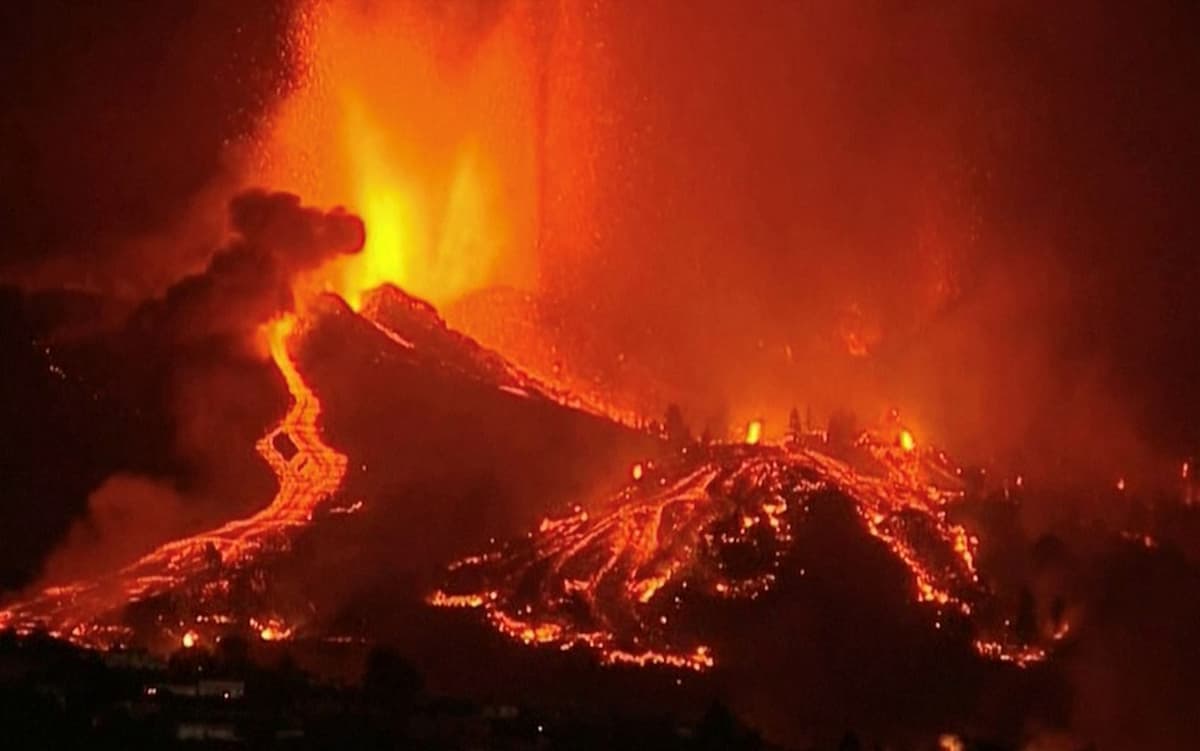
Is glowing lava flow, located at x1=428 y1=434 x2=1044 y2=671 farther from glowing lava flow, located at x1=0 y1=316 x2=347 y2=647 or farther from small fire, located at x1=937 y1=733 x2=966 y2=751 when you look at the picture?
small fire, located at x1=937 y1=733 x2=966 y2=751

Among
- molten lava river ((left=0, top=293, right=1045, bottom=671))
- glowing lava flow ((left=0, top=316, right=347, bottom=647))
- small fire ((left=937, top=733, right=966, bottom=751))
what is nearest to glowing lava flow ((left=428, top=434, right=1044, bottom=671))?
molten lava river ((left=0, top=293, right=1045, bottom=671))

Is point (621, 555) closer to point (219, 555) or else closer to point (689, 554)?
point (689, 554)

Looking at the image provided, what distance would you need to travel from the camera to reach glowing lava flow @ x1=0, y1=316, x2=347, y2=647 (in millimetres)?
57031

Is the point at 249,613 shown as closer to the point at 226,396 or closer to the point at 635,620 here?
the point at 635,620

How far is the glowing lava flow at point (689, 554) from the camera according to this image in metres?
64.5

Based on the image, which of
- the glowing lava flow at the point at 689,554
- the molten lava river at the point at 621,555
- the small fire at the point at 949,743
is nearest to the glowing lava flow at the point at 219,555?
the molten lava river at the point at 621,555

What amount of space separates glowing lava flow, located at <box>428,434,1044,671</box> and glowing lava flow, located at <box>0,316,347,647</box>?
12.5 feet

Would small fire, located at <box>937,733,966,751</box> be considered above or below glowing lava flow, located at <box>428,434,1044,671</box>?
below

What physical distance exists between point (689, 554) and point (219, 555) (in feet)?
35.3

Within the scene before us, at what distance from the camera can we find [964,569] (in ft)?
242

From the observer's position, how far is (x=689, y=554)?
6831 cm

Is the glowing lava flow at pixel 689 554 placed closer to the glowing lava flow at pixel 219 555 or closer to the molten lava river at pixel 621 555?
the molten lava river at pixel 621 555

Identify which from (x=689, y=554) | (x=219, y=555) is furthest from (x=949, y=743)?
(x=219, y=555)

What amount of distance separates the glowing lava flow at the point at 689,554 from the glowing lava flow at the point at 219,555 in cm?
381
